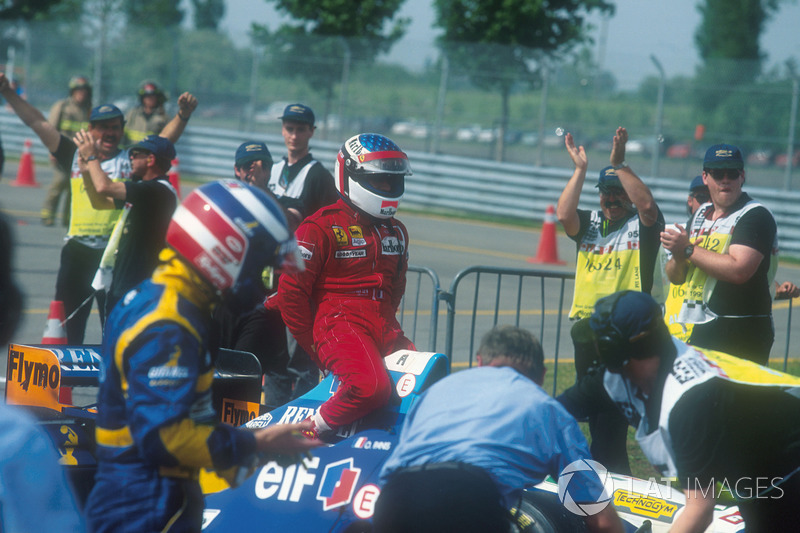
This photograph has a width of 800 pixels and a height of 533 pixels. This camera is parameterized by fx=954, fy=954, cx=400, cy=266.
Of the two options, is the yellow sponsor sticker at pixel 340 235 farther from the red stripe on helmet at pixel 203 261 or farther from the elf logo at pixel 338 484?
the red stripe on helmet at pixel 203 261

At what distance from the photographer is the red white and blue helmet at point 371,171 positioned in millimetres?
4762

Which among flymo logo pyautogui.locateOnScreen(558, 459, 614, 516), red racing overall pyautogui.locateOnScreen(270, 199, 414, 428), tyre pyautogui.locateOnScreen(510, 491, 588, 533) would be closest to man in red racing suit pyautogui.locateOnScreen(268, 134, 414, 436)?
red racing overall pyautogui.locateOnScreen(270, 199, 414, 428)

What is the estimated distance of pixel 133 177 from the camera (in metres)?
6.43

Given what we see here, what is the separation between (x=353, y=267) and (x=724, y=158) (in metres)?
2.09

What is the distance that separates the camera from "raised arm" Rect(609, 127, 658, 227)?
5.46 m

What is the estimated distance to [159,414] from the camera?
2592 millimetres

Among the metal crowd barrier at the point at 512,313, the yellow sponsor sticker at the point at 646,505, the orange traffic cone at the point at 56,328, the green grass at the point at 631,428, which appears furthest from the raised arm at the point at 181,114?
the yellow sponsor sticker at the point at 646,505

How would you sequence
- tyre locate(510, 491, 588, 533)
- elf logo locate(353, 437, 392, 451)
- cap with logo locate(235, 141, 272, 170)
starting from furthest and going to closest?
cap with logo locate(235, 141, 272, 170), elf logo locate(353, 437, 392, 451), tyre locate(510, 491, 588, 533)

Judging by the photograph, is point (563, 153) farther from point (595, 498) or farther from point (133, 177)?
point (595, 498)

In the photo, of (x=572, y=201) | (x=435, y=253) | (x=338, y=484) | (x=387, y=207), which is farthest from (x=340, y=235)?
(x=435, y=253)

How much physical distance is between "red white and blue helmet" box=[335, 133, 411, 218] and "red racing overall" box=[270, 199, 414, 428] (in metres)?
0.09

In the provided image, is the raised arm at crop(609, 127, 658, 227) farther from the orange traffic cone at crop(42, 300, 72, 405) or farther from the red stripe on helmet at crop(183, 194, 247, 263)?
the orange traffic cone at crop(42, 300, 72, 405)

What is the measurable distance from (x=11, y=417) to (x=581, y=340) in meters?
2.03

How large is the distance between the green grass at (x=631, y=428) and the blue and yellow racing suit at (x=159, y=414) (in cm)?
341
